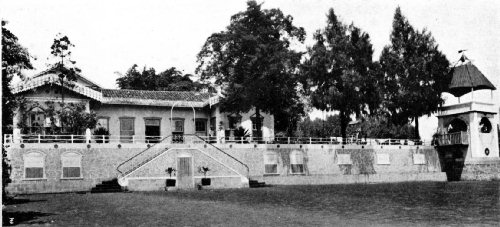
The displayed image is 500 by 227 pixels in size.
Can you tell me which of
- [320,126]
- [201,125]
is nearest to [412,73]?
[201,125]

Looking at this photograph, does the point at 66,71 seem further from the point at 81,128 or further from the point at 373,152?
the point at 373,152

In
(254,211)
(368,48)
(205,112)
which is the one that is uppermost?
(368,48)

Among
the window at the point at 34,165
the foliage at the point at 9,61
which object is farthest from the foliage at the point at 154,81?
the foliage at the point at 9,61

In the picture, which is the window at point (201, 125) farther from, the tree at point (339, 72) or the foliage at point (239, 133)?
the tree at point (339, 72)

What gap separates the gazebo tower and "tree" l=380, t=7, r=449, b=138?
1.21 metres

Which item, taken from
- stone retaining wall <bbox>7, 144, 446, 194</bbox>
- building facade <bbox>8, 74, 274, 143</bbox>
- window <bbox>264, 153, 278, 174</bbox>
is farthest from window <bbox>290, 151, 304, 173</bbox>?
building facade <bbox>8, 74, 274, 143</bbox>

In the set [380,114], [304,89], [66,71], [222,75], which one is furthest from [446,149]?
[66,71]

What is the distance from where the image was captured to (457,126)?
44.5m

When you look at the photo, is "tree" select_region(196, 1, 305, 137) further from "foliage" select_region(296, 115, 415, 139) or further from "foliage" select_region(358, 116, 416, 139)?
"foliage" select_region(358, 116, 416, 139)

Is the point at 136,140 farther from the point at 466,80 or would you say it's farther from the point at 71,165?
the point at 466,80

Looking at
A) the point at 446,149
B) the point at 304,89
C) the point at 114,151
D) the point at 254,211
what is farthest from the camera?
the point at 446,149

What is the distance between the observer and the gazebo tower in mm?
41562

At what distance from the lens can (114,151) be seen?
1280 inches

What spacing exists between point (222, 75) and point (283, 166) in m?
7.52
